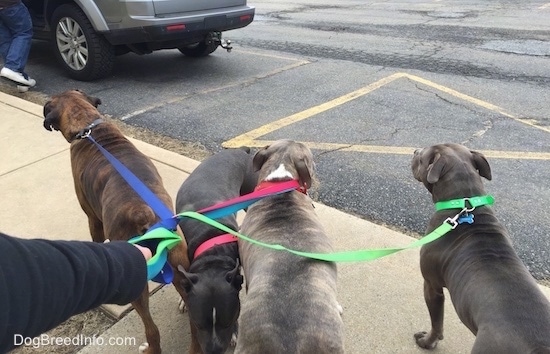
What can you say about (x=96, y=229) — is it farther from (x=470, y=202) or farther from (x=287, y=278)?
(x=470, y=202)

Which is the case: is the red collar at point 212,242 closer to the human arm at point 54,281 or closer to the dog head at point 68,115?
the human arm at point 54,281

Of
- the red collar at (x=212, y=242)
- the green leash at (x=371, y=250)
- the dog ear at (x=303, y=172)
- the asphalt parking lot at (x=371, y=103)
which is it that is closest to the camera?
the green leash at (x=371, y=250)

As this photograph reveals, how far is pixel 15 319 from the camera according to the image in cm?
144

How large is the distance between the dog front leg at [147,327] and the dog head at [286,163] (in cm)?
105

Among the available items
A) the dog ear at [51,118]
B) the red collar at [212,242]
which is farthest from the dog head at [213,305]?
the dog ear at [51,118]

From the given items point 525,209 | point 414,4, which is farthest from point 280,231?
point 414,4

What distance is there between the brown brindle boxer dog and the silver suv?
3328mm

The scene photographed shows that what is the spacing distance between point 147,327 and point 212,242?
636 mm

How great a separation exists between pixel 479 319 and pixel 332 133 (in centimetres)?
380

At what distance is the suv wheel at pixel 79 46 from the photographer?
7562 mm

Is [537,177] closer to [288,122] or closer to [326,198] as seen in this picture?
[326,198]

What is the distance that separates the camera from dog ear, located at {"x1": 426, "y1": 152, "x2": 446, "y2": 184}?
9.99 ft

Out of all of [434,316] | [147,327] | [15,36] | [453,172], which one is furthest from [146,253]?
[15,36]

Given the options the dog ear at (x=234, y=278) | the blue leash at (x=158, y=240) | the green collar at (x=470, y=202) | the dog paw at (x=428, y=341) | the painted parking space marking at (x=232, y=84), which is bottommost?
the dog paw at (x=428, y=341)
